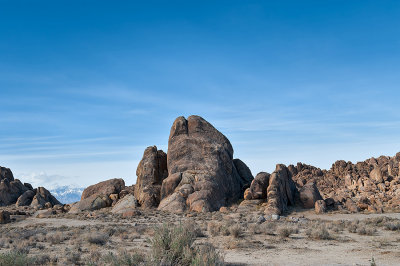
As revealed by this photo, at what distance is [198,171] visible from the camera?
37094 mm

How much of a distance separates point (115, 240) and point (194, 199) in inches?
650

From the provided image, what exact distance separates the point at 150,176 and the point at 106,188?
28.9ft

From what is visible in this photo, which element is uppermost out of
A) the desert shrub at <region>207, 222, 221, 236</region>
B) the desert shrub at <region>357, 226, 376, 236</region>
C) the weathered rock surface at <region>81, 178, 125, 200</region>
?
the weathered rock surface at <region>81, 178, 125, 200</region>

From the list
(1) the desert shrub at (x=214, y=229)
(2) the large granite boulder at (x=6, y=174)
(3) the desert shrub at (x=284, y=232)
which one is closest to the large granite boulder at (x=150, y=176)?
(1) the desert shrub at (x=214, y=229)

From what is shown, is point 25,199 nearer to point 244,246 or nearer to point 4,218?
point 4,218

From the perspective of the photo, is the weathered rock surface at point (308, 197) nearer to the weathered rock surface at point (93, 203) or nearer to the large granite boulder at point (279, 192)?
the large granite boulder at point (279, 192)

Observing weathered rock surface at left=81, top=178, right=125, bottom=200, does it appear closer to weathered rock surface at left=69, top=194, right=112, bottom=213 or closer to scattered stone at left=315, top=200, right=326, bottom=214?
weathered rock surface at left=69, top=194, right=112, bottom=213

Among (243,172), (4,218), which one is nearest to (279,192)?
(243,172)

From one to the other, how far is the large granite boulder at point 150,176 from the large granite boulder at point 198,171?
6.25 feet

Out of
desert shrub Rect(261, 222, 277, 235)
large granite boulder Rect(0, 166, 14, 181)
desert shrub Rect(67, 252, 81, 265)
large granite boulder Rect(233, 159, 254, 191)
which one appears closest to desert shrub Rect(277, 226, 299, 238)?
desert shrub Rect(261, 222, 277, 235)

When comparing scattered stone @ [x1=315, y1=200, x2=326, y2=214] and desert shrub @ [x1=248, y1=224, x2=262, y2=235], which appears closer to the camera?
desert shrub @ [x1=248, y1=224, x2=262, y2=235]

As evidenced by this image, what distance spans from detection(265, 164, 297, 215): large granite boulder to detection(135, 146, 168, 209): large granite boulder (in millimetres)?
12478

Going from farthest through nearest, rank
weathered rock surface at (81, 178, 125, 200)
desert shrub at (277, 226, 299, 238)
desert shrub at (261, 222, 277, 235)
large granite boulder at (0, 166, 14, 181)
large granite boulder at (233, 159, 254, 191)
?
large granite boulder at (0, 166, 14, 181) → weathered rock surface at (81, 178, 125, 200) → large granite boulder at (233, 159, 254, 191) → desert shrub at (261, 222, 277, 235) → desert shrub at (277, 226, 299, 238)

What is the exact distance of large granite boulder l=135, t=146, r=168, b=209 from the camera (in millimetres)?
38219
